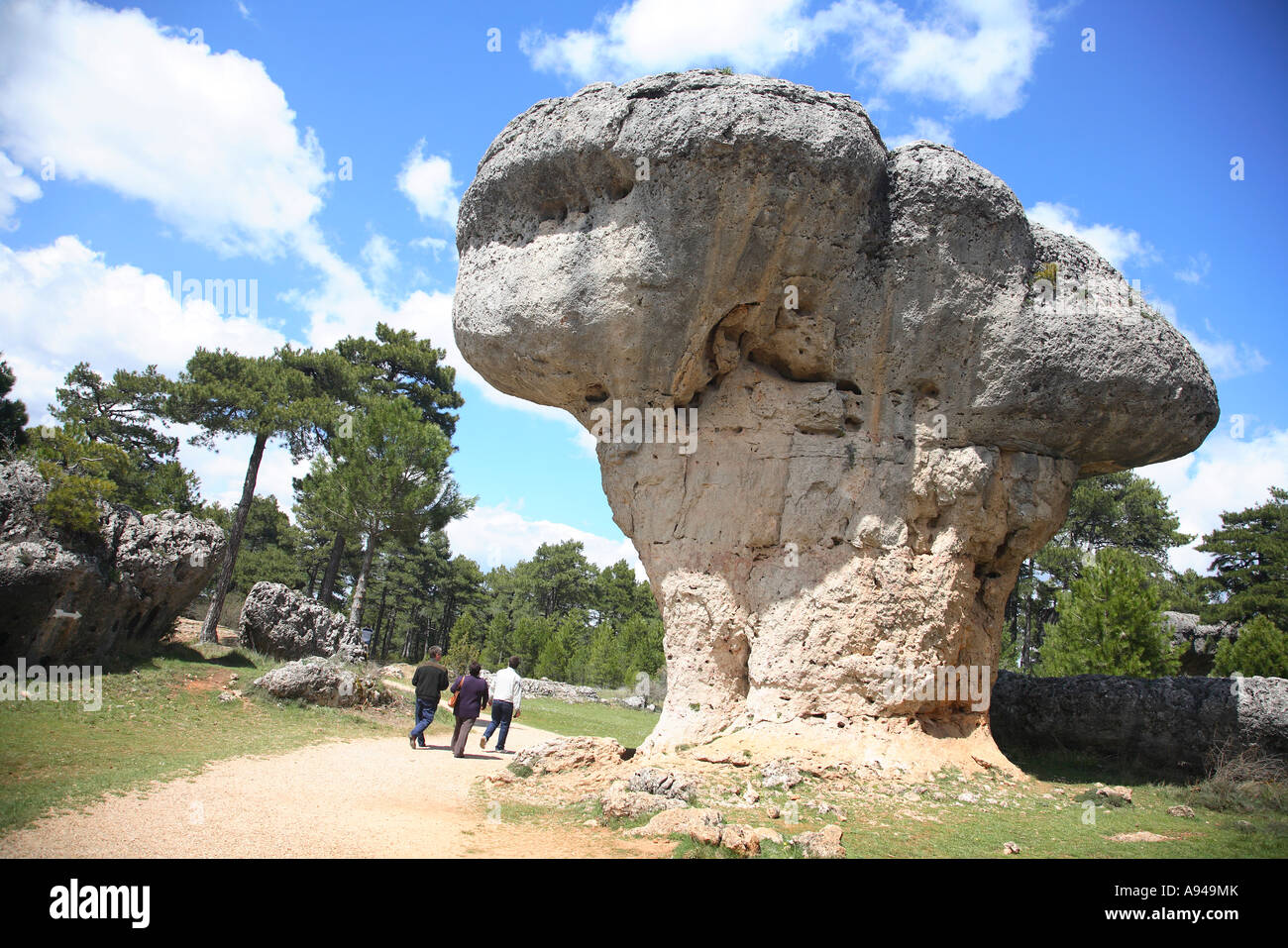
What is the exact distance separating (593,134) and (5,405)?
72.6ft

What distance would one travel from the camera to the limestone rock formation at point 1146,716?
1005 centimetres

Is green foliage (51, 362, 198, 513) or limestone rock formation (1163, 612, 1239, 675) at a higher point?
green foliage (51, 362, 198, 513)

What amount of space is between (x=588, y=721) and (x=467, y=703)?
7.30 m

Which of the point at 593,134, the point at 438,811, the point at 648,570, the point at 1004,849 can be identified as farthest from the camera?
the point at 648,570

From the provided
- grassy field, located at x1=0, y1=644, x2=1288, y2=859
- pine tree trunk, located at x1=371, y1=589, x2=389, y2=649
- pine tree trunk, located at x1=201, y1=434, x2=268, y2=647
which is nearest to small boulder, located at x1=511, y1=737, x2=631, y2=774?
grassy field, located at x1=0, y1=644, x2=1288, y2=859

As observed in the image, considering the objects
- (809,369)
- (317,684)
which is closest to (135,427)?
→ (317,684)

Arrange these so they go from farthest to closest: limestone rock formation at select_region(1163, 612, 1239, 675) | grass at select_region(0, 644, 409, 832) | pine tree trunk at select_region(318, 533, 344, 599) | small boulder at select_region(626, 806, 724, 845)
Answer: pine tree trunk at select_region(318, 533, 344, 599), limestone rock formation at select_region(1163, 612, 1239, 675), grass at select_region(0, 644, 409, 832), small boulder at select_region(626, 806, 724, 845)

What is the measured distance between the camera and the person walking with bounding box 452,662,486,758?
33.2 ft

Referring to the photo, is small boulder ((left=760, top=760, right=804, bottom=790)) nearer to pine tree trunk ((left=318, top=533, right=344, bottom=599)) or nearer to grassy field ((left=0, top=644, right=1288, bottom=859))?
grassy field ((left=0, top=644, right=1288, bottom=859))

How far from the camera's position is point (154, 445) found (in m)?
25.0

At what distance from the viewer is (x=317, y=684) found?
1255cm
